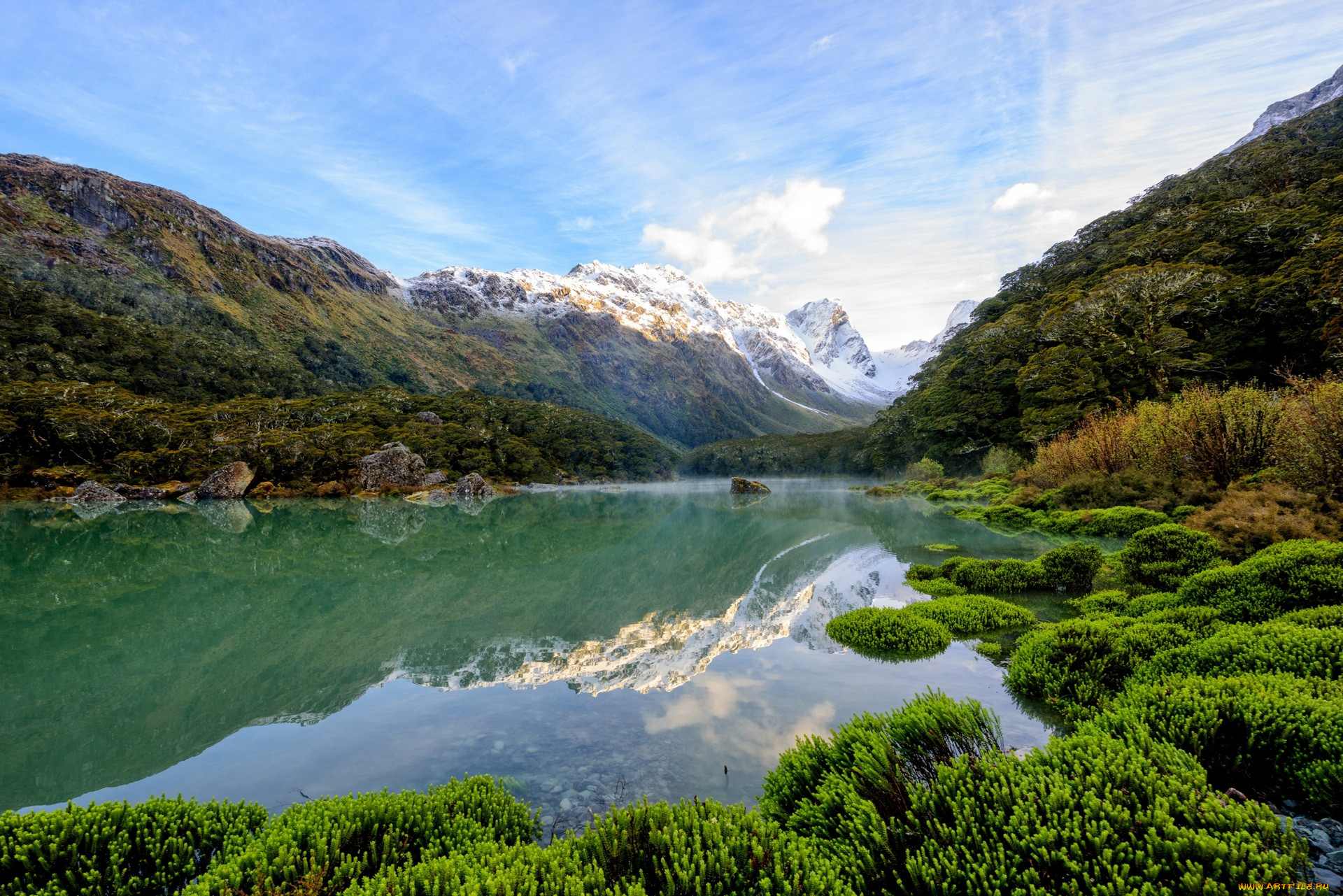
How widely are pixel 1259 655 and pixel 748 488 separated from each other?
70927mm

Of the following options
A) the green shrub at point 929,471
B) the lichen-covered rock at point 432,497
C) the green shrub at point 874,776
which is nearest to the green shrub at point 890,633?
the green shrub at point 874,776

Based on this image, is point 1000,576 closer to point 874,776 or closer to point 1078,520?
point 1078,520

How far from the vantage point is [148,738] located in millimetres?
7160

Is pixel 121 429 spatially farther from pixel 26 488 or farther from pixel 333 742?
pixel 333 742

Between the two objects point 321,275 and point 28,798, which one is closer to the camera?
point 28,798

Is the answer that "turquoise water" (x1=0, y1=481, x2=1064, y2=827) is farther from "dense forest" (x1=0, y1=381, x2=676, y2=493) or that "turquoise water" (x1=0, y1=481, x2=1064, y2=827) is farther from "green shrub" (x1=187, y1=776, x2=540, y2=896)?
"dense forest" (x1=0, y1=381, x2=676, y2=493)

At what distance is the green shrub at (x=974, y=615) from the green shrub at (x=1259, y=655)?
4.13m

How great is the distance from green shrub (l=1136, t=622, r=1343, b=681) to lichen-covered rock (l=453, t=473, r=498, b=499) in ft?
211

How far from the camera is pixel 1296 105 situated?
393ft

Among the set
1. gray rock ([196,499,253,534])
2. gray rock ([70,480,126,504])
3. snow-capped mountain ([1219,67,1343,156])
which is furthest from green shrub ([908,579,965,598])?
snow-capped mountain ([1219,67,1343,156])

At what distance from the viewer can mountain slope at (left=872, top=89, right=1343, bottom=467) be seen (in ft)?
105

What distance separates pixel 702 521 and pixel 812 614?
82.3 ft

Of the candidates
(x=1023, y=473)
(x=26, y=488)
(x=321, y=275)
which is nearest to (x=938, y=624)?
(x=1023, y=473)

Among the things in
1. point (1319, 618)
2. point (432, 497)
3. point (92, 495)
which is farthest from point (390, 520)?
point (1319, 618)
